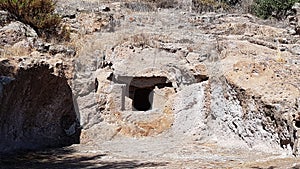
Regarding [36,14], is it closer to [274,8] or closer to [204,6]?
[204,6]

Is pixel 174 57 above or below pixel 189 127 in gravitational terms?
above

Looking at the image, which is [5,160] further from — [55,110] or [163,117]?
[163,117]

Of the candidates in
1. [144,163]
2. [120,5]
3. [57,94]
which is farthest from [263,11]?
[144,163]

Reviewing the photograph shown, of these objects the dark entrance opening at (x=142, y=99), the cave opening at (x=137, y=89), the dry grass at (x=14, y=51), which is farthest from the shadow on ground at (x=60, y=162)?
the dark entrance opening at (x=142, y=99)

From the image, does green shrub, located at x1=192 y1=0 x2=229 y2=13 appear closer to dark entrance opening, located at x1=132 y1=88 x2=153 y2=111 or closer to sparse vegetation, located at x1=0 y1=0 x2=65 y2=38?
dark entrance opening, located at x1=132 y1=88 x2=153 y2=111

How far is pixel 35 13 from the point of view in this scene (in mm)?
12367

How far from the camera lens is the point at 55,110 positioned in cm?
985

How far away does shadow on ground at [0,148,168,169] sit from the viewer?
7035mm

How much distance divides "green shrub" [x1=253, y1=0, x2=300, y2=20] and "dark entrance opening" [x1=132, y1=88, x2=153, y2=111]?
440 inches

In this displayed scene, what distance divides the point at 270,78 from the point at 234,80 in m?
0.80

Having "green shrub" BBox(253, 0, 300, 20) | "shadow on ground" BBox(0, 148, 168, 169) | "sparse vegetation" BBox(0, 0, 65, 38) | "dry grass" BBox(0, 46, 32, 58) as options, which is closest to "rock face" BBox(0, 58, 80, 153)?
"dry grass" BBox(0, 46, 32, 58)

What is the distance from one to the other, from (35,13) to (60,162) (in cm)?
607

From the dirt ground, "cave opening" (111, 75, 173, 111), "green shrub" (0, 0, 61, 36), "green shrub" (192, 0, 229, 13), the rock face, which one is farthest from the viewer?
"green shrub" (192, 0, 229, 13)

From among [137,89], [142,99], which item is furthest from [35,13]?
[142,99]
